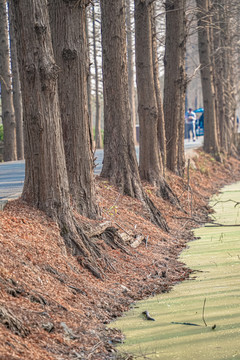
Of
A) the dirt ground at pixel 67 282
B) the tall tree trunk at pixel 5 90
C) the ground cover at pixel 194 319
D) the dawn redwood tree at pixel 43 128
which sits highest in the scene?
the tall tree trunk at pixel 5 90

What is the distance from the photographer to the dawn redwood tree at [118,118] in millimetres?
11508

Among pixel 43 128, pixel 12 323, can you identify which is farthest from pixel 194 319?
pixel 43 128

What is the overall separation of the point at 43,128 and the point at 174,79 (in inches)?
349

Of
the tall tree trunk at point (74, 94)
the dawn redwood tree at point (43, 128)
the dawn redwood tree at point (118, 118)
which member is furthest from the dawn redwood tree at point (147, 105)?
the dawn redwood tree at point (43, 128)

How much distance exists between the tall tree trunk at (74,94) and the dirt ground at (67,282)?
623 millimetres

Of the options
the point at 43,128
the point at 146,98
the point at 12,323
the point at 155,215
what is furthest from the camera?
the point at 146,98

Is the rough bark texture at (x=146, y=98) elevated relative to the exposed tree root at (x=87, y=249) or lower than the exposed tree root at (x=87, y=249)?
elevated

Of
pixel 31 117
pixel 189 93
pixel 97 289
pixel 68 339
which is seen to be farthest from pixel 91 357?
pixel 189 93

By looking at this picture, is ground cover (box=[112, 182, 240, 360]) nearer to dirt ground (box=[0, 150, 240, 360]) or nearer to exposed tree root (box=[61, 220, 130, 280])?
Result: dirt ground (box=[0, 150, 240, 360])

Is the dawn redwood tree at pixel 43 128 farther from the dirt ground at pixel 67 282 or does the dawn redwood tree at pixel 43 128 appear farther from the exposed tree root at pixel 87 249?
the dirt ground at pixel 67 282

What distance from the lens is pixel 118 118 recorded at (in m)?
11.8

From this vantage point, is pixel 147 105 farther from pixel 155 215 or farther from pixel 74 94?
pixel 74 94

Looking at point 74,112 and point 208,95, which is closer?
point 74,112

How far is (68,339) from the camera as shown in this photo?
5105 millimetres
